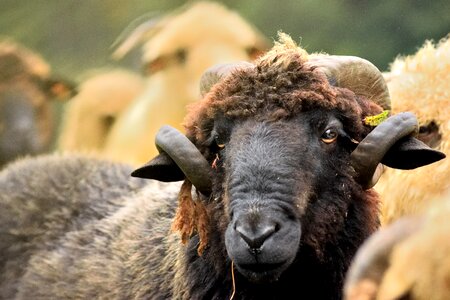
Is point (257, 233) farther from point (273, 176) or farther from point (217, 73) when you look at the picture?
point (217, 73)

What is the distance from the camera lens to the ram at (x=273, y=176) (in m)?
4.24

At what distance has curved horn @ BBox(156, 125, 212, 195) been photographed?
15.5 feet

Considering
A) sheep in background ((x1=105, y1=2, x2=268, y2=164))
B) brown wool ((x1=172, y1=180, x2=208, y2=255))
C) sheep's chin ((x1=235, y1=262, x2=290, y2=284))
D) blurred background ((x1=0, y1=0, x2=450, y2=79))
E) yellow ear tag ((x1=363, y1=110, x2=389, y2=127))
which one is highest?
blurred background ((x1=0, y1=0, x2=450, y2=79))

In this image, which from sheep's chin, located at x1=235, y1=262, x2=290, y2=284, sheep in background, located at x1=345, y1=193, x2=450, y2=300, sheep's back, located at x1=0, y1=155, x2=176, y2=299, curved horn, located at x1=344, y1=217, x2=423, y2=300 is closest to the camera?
sheep in background, located at x1=345, y1=193, x2=450, y2=300

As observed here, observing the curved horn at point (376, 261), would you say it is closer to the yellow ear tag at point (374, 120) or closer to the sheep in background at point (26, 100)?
the yellow ear tag at point (374, 120)

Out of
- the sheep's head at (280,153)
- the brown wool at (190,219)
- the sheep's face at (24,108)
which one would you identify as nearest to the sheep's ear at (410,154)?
the sheep's head at (280,153)

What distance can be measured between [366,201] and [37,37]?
15485 mm

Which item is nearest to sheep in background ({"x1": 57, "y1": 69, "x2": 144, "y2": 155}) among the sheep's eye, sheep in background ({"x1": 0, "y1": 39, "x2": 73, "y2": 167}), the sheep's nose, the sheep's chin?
sheep in background ({"x1": 0, "y1": 39, "x2": 73, "y2": 167})

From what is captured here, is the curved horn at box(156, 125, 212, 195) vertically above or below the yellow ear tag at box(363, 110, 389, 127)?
below

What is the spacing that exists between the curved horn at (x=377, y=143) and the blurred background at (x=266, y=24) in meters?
10.2

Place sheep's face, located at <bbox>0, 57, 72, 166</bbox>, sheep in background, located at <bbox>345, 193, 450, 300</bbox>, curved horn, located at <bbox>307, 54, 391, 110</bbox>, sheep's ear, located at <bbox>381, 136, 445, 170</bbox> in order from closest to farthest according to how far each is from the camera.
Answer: sheep in background, located at <bbox>345, 193, 450, 300</bbox> < sheep's ear, located at <bbox>381, 136, 445, 170</bbox> < curved horn, located at <bbox>307, 54, 391, 110</bbox> < sheep's face, located at <bbox>0, 57, 72, 166</bbox>

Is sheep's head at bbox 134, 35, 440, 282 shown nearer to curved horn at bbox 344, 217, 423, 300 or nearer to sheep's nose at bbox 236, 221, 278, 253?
sheep's nose at bbox 236, 221, 278, 253

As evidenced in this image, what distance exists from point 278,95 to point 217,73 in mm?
579

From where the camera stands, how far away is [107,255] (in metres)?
5.82
